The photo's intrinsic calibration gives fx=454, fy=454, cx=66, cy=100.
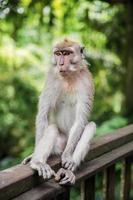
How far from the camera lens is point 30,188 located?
6.87ft

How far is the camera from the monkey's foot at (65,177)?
7.27ft

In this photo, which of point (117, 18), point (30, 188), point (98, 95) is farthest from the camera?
point (98, 95)

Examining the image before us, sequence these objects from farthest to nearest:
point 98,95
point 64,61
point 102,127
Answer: point 98,95 → point 102,127 → point 64,61

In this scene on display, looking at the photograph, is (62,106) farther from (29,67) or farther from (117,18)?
(29,67)

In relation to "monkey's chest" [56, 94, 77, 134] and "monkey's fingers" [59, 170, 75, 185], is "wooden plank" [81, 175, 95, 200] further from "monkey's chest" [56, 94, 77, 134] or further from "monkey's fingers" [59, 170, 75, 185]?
"monkey's chest" [56, 94, 77, 134]

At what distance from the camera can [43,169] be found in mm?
2135

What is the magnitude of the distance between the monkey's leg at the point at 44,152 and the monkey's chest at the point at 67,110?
0.11 meters

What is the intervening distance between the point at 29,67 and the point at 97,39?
5.59ft

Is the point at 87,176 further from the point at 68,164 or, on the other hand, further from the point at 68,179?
the point at 68,179

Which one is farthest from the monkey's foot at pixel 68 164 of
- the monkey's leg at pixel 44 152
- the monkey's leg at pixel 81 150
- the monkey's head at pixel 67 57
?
the monkey's head at pixel 67 57

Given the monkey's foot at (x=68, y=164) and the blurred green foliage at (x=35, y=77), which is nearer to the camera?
the monkey's foot at (x=68, y=164)

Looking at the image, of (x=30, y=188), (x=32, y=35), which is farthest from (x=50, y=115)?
(x=32, y=35)

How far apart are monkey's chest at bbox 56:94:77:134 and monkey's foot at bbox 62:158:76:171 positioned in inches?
20.0

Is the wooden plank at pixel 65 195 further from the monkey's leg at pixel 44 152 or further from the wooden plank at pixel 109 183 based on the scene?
the wooden plank at pixel 109 183
